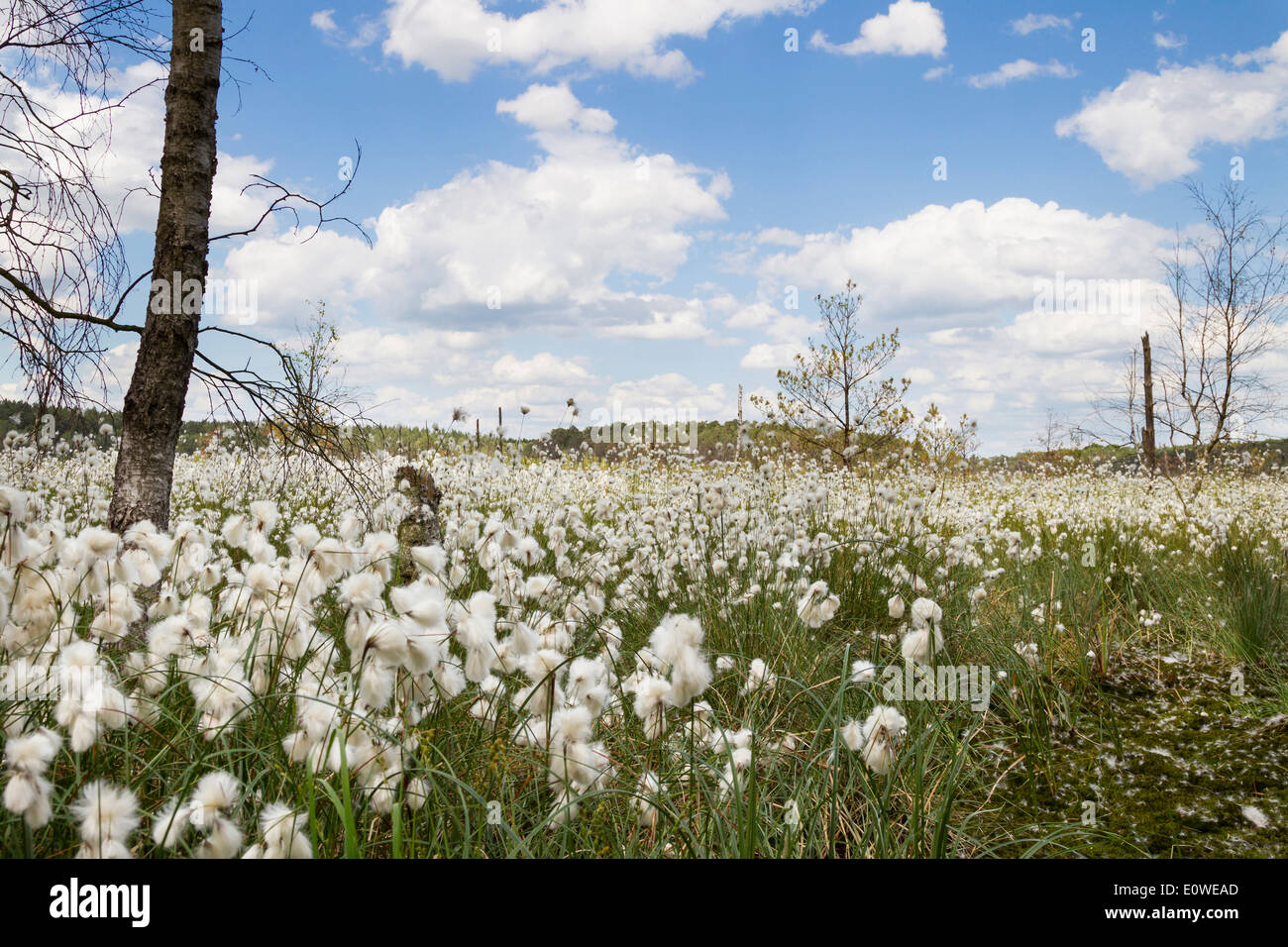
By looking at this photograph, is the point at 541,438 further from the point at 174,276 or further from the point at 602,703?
the point at 602,703

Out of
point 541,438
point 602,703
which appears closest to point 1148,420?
point 541,438

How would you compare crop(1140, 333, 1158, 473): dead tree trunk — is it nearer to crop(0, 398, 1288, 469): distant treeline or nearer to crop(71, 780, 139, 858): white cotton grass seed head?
crop(0, 398, 1288, 469): distant treeline

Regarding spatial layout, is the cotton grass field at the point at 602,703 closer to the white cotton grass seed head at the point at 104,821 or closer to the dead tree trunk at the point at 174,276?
the white cotton grass seed head at the point at 104,821

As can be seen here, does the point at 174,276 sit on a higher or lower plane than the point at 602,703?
higher

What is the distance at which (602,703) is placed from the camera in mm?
2291

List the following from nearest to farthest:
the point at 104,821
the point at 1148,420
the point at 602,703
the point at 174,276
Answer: the point at 104,821 < the point at 602,703 < the point at 174,276 < the point at 1148,420

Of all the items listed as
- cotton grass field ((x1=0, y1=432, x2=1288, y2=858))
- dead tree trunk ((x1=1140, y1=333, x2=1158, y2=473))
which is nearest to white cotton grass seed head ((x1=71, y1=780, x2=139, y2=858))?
cotton grass field ((x1=0, y1=432, x2=1288, y2=858))

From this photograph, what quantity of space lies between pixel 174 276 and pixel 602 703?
158 inches

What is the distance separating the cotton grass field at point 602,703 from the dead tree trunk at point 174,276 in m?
0.75

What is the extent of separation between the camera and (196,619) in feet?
8.86

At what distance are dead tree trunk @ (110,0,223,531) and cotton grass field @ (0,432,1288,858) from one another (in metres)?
0.75

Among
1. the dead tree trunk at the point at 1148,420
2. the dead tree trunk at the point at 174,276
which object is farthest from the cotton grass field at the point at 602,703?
the dead tree trunk at the point at 1148,420
